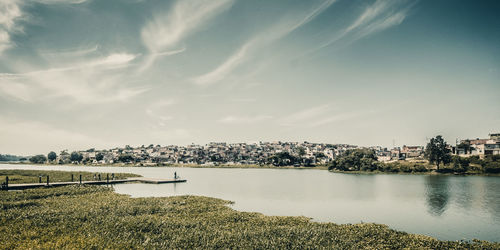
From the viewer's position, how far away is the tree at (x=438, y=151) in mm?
107438

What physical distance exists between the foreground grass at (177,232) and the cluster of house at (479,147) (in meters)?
120

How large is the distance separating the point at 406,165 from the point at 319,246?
111 meters

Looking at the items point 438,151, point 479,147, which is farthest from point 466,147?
point 438,151

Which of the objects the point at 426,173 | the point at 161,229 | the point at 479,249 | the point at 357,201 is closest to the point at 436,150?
the point at 426,173

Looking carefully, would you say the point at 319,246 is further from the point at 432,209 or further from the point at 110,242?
the point at 432,209

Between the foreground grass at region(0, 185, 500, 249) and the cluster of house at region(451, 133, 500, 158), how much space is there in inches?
4729

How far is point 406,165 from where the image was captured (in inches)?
4464

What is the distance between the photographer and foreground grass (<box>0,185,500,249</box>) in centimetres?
1761

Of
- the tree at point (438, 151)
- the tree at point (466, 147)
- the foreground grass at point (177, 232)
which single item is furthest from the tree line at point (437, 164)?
the foreground grass at point (177, 232)

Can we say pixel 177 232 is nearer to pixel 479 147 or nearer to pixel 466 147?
pixel 479 147

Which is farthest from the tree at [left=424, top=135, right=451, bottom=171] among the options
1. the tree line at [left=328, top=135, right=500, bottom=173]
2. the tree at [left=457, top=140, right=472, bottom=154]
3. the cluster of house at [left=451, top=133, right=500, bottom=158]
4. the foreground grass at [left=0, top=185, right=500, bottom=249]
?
the foreground grass at [left=0, top=185, right=500, bottom=249]

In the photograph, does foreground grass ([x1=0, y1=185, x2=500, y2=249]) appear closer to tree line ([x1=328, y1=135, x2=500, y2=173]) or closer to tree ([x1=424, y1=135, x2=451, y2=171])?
tree line ([x1=328, y1=135, x2=500, y2=173])

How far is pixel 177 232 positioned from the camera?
20359 millimetres

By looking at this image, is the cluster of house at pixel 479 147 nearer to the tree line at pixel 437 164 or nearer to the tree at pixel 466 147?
the tree at pixel 466 147
